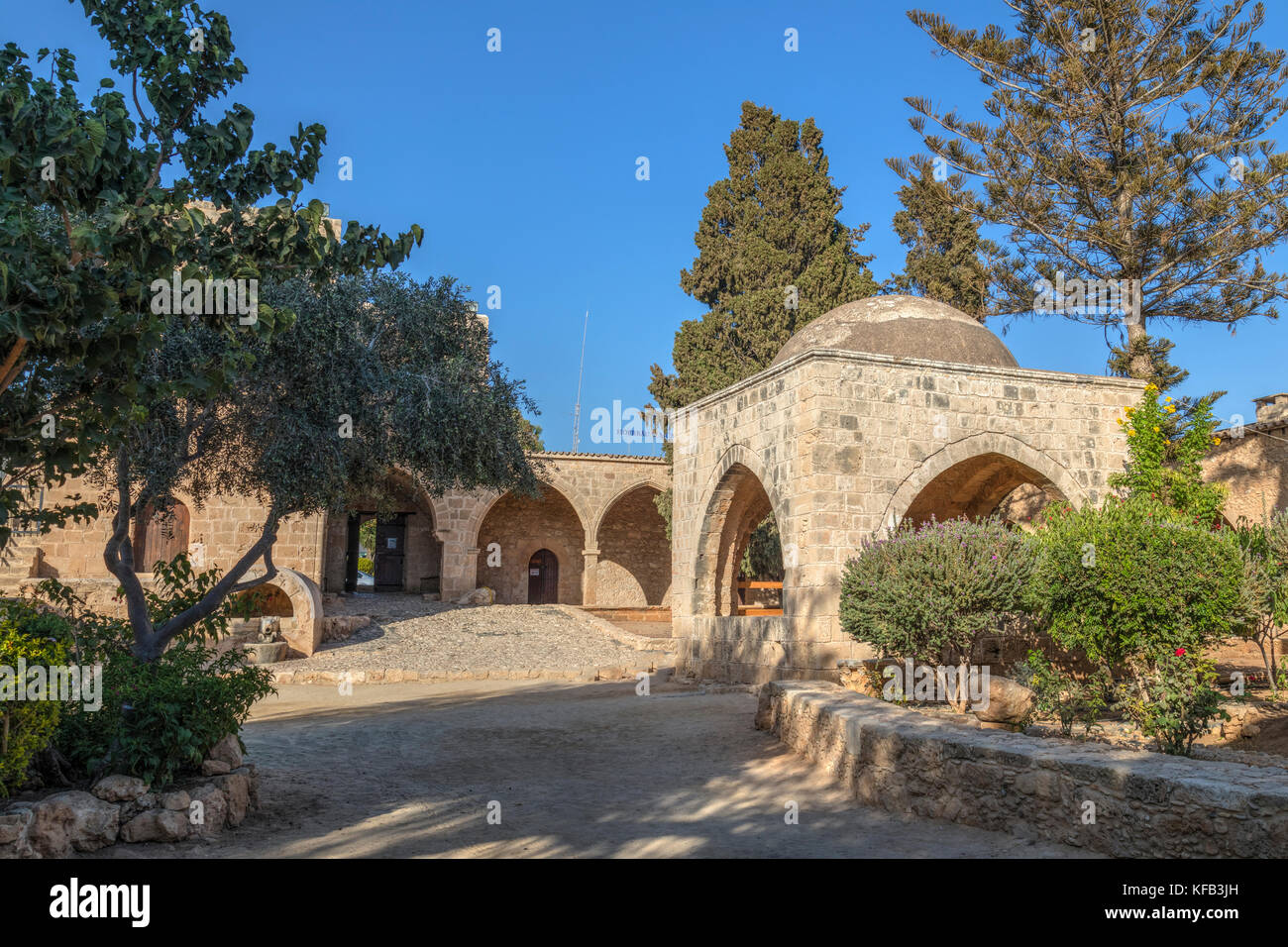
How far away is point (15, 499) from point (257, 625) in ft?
33.8

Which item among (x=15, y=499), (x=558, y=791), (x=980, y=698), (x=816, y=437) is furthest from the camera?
(x=816, y=437)

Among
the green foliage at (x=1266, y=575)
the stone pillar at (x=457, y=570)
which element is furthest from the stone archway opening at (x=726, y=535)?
the stone pillar at (x=457, y=570)

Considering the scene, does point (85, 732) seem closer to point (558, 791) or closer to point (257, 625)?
point (558, 791)

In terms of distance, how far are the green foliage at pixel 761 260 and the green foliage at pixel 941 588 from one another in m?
11.1

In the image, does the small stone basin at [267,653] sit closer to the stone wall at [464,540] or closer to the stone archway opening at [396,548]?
the stone wall at [464,540]

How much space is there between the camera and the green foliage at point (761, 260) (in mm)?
19828

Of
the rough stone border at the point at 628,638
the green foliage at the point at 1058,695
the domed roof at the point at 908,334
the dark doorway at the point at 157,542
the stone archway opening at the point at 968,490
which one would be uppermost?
the domed roof at the point at 908,334

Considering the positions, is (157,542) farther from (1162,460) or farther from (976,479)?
(1162,460)

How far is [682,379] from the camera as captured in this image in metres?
20.3

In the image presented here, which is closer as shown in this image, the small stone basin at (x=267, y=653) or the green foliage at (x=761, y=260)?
the small stone basin at (x=267, y=653)

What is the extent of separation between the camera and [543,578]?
25.3 metres

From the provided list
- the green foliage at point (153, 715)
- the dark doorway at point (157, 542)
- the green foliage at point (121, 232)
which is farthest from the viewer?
the dark doorway at point (157, 542)

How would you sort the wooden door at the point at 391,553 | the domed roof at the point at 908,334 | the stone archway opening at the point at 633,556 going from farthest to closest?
the stone archway opening at the point at 633,556, the wooden door at the point at 391,553, the domed roof at the point at 908,334

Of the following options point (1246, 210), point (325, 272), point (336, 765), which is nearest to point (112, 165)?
point (325, 272)
